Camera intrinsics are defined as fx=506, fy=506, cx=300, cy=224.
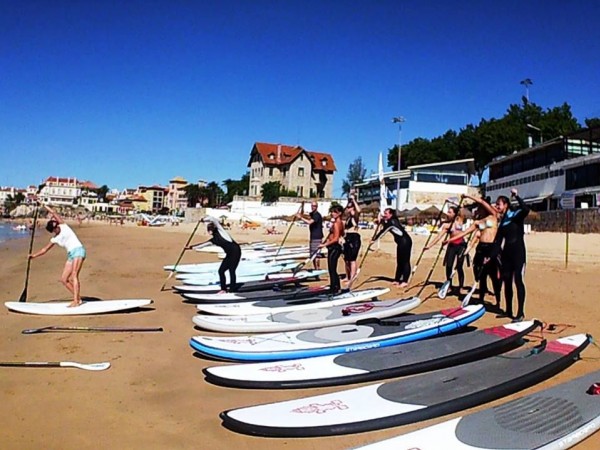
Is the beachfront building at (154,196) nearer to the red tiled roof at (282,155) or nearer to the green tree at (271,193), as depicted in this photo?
the red tiled roof at (282,155)

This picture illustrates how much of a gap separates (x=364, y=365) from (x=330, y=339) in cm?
86

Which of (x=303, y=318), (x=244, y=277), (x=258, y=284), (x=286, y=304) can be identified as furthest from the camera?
(x=244, y=277)

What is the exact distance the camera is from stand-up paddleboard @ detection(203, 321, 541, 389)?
180 inches

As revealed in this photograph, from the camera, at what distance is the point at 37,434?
149 inches

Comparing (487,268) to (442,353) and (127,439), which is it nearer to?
(442,353)

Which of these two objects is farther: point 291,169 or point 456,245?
point 291,169

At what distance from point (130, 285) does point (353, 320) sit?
6.59 meters

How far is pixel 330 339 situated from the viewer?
18.5ft

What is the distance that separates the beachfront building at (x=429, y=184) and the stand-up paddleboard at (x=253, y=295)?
41025 millimetres

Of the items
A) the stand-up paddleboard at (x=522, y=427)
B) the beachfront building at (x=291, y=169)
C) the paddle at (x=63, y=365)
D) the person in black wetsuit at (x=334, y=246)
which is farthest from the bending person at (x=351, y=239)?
the beachfront building at (x=291, y=169)

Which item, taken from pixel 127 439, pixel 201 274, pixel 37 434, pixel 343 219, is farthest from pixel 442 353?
pixel 201 274

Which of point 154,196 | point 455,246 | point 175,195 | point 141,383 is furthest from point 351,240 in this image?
point 154,196

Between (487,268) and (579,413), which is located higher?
(487,268)

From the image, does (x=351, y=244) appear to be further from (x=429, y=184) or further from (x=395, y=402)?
(x=429, y=184)
